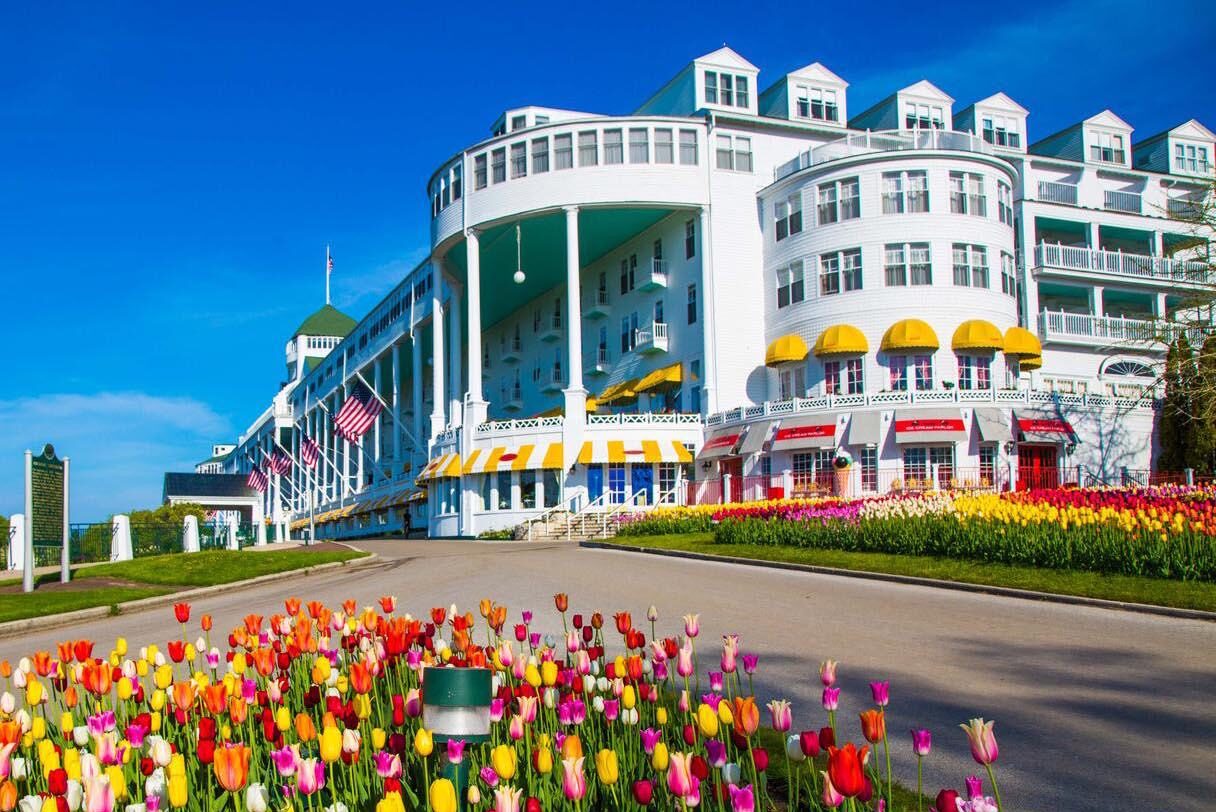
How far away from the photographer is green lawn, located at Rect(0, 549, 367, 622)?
59.1ft

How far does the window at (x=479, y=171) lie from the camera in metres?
51.9

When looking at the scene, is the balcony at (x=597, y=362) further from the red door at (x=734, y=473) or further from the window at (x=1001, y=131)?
the window at (x=1001, y=131)

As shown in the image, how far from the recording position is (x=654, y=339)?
2024 inches

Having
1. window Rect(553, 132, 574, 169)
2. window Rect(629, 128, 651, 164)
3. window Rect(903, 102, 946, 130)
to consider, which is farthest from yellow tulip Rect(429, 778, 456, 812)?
window Rect(903, 102, 946, 130)

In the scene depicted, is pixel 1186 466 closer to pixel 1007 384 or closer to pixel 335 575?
pixel 1007 384

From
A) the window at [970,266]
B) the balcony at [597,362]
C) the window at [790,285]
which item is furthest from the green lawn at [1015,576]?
the balcony at [597,362]

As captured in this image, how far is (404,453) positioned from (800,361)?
135 feet

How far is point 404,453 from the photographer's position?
7962 cm

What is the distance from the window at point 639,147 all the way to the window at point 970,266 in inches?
536

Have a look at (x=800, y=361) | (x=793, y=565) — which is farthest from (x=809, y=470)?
(x=793, y=565)

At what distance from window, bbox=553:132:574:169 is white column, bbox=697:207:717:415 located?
628 cm

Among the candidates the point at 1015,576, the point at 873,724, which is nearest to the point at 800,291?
the point at 1015,576

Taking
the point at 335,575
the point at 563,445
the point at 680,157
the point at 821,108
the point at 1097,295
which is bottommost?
the point at 335,575

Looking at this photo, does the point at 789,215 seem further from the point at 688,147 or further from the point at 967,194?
the point at 967,194
